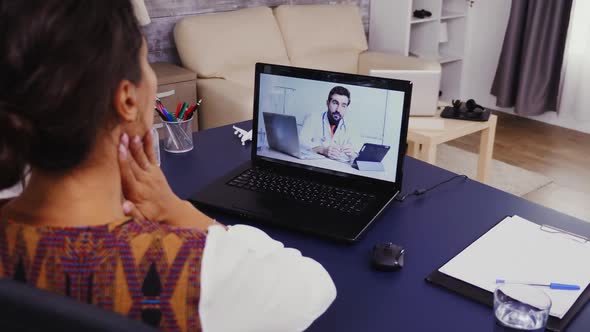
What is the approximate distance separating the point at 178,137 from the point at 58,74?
98 centimetres

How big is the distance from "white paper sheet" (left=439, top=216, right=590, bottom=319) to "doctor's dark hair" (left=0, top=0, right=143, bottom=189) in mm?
645

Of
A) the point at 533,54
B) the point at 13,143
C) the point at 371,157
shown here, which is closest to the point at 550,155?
the point at 533,54

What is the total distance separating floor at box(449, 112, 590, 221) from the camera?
9.70ft

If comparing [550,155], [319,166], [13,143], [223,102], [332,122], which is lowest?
[550,155]

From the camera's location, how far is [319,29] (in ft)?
11.9

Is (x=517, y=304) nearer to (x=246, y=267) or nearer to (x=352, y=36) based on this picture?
(x=246, y=267)

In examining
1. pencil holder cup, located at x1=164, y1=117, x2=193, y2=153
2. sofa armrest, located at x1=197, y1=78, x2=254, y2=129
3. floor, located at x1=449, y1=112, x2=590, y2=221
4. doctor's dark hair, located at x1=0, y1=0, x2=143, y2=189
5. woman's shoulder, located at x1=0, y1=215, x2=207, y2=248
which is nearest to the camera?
doctor's dark hair, located at x1=0, y1=0, x2=143, y2=189

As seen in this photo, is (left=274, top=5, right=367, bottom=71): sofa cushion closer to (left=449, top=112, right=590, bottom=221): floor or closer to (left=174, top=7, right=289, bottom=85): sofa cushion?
(left=174, top=7, right=289, bottom=85): sofa cushion

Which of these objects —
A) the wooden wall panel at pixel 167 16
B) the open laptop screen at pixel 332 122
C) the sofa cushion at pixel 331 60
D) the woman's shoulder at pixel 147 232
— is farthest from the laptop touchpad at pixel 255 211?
the sofa cushion at pixel 331 60

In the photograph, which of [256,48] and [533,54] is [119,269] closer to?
[256,48]

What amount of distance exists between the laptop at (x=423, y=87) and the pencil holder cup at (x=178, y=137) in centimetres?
112

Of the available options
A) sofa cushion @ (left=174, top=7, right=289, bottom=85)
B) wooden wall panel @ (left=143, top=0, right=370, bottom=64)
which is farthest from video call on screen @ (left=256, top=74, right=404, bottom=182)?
wooden wall panel @ (left=143, top=0, right=370, bottom=64)

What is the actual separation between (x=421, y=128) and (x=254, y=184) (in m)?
1.39

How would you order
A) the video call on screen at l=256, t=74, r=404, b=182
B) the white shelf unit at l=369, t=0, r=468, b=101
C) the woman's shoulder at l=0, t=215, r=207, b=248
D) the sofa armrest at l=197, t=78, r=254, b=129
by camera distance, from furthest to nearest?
the white shelf unit at l=369, t=0, r=468, b=101, the sofa armrest at l=197, t=78, r=254, b=129, the video call on screen at l=256, t=74, r=404, b=182, the woman's shoulder at l=0, t=215, r=207, b=248
